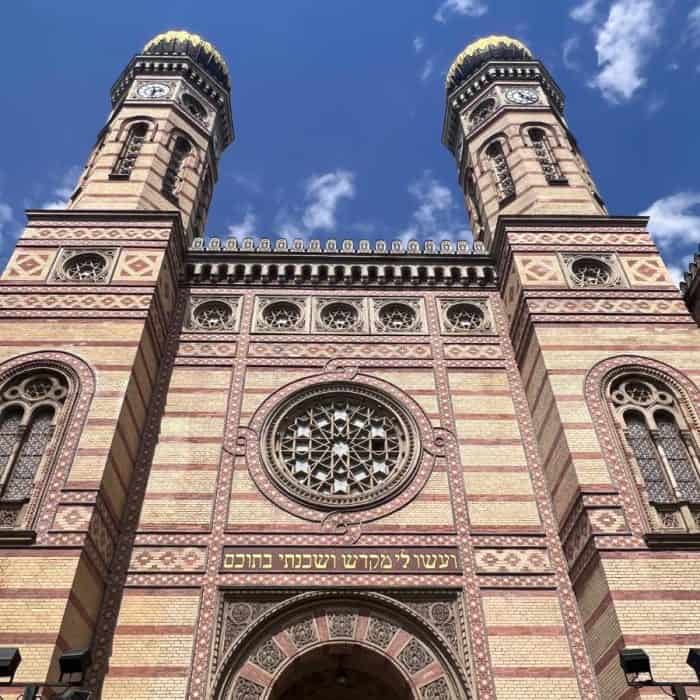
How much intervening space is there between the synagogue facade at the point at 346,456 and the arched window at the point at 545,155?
0.26 meters

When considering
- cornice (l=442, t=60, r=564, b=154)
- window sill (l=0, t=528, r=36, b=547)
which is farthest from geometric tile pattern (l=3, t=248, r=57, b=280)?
cornice (l=442, t=60, r=564, b=154)

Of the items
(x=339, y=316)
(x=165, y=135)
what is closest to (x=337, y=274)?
(x=339, y=316)

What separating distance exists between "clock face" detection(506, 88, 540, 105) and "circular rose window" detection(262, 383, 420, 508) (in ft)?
32.1

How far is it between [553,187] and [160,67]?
10.7m

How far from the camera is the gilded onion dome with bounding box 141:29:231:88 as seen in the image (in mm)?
18203

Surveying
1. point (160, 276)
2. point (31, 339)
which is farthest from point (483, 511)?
point (31, 339)

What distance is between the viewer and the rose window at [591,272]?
479 inches

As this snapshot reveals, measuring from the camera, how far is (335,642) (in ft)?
28.3

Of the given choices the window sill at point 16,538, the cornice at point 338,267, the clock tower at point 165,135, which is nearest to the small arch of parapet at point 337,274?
the cornice at point 338,267

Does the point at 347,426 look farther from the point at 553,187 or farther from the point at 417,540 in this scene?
the point at 553,187

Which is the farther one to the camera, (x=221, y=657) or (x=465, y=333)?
(x=465, y=333)

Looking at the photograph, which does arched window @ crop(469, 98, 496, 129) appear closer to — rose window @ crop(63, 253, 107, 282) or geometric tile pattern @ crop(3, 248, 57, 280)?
rose window @ crop(63, 253, 107, 282)

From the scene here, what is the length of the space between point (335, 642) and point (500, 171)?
1142cm

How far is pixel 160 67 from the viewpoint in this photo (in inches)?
691
